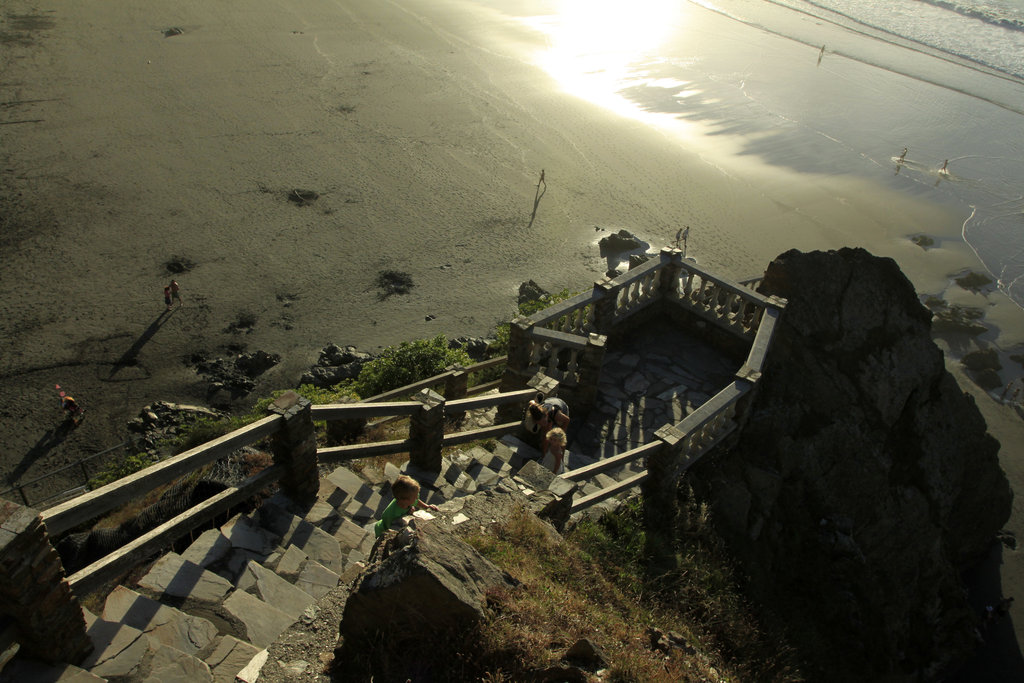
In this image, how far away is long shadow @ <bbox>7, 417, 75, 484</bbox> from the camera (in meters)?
16.6

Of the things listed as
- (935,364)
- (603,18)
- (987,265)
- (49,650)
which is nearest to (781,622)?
(935,364)

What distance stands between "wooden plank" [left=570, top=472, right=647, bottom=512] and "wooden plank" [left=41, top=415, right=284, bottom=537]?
3.99 m

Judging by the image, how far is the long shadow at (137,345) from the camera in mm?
20062

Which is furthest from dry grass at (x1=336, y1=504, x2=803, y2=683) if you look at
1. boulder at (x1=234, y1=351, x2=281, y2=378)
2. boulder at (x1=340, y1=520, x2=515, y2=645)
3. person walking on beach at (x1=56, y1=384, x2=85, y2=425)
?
person walking on beach at (x1=56, y1=384, x2=85, y2=425)

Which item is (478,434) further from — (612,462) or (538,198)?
(538,198)

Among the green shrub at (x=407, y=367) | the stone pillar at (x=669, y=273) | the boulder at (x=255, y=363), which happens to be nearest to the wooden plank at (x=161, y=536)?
the green shrub at (x=407, y=367)

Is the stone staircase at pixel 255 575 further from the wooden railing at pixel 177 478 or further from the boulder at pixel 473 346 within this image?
the boulder at pixel 473 346

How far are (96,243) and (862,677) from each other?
25.7 metres

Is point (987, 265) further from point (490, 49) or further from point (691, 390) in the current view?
point (490, 49)

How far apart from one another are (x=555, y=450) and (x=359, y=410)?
2.82 meters

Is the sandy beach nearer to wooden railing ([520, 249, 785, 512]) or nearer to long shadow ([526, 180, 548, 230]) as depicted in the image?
long shadow ([526, 180, 548, 230])

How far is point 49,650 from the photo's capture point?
5.29 metres

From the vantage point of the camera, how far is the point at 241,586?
22.1 ft

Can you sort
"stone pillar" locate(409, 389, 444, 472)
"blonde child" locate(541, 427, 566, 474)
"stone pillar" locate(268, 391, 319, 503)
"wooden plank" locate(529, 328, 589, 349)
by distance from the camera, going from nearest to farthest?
"stone pillar" locate(268, 391, 319, 503) → "stone pillar" locate(409, 389, 444, 472) → "blonde child" locate(541, 427, 566, 474) → "wooden plank" locate(529, 328, 589, 349)
